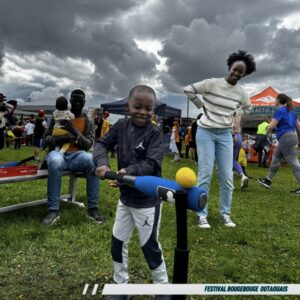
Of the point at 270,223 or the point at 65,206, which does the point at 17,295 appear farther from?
the point at 270,223

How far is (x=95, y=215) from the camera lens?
4.80 metres

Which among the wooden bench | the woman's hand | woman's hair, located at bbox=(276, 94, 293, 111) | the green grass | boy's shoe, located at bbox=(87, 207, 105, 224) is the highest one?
woman's hair, located at bbox=(276, 94, 293, 111)

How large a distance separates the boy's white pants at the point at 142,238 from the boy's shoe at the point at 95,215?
204 centimetres

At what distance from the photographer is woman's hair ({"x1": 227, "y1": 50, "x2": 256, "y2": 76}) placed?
4.56 meters

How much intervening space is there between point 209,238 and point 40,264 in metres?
1.86

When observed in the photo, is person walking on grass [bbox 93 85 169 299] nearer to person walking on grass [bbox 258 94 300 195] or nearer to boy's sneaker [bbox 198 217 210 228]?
boy's sneaker [bbox 198 217 210 228]

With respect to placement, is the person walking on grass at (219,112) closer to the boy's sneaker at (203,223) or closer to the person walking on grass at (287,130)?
the boy's sneaker at (203,223)

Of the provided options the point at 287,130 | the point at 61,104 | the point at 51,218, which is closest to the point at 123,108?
the point at 287,130

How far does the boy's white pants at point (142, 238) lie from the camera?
2.51 metres

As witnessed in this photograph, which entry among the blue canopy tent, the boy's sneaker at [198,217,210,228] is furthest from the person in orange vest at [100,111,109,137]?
the boy's sneaker at [198,217,210,228]

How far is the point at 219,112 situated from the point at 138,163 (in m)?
2.43

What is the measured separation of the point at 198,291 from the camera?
5.06ft

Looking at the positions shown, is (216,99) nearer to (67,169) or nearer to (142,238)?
(67,169)

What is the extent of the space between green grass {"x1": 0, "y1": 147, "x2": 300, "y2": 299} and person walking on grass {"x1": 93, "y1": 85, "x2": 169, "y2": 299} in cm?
46
